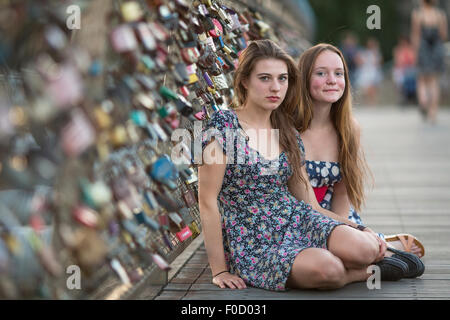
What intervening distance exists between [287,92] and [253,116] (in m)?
0.26

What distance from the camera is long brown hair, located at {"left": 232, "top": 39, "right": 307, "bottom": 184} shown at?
3590 millimetres

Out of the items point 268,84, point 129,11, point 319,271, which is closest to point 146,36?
point 129,11

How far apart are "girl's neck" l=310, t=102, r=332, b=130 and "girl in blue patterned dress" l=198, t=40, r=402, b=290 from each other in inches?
18.3

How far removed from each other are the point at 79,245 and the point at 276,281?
121cm

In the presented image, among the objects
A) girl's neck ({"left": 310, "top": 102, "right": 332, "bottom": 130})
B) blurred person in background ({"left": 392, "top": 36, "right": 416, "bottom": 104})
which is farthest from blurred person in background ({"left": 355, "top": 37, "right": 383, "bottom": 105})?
girl's neck ({"left": 310, "top": 102, "right": 332, "bottom": 130})

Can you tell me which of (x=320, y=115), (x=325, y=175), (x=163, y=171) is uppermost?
(x=320, y=115)

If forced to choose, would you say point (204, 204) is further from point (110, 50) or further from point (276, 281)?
point (110, 50)

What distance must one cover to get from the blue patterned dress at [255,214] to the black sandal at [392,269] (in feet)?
0.92

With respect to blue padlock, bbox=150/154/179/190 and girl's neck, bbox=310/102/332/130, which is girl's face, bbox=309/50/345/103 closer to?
girl's neck, bbox=310/102/332/130

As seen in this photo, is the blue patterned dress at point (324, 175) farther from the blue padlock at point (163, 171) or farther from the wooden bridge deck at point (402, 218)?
the blue padlock at point (163, 171)

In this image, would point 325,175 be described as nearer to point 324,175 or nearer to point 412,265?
point 324,175

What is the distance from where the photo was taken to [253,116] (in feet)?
11.9

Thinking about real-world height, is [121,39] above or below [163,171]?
above

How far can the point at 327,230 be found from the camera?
11.5 ft
